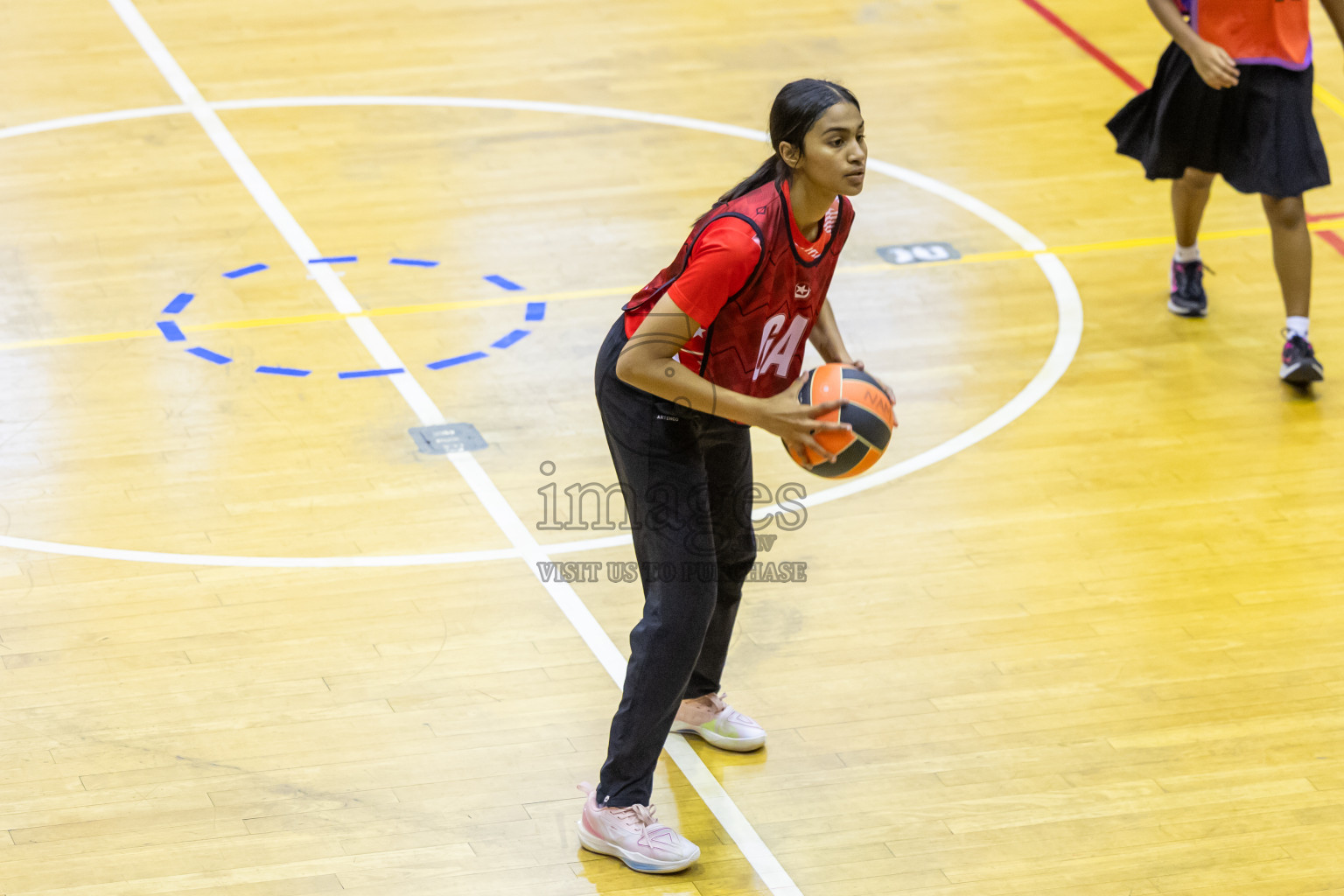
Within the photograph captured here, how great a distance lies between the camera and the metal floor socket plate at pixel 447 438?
5633 mm

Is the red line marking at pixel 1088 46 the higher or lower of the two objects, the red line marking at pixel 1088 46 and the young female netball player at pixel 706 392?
the lower

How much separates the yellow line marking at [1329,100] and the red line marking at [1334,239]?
1.50m

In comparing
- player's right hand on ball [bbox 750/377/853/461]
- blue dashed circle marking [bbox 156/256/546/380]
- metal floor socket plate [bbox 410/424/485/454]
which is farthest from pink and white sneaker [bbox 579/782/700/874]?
blue dashed circle marking [bbox 156/256/546/380]

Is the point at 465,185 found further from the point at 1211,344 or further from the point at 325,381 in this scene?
the point at 1211,344

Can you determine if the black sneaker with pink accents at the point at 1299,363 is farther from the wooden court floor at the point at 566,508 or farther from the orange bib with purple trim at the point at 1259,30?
the orange bib with purple trim at the point at 1259,30

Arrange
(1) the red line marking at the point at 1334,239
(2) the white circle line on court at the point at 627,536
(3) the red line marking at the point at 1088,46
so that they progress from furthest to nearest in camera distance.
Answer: (3) the red line marking at the point at 1088,46 < (1) the red line marking at the point at 1334,239 < (2) the white circle line on court at the point at 627,536

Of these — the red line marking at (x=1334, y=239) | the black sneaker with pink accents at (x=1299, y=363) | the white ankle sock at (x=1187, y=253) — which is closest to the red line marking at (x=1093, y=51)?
the red line marking at (x=1334, y=239)

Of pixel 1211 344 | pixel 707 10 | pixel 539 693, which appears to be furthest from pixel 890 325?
pixel 707 10

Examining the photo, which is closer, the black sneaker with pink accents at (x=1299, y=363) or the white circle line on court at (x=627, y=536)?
the white circle line on court at (x=627, y=536)

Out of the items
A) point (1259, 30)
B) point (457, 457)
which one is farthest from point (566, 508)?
point (1259, 30)

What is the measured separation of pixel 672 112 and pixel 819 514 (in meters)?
3.54

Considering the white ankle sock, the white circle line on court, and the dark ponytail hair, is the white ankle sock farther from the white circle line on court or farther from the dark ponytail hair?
the dark ponytail hair

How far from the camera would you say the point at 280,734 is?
428 centimetres

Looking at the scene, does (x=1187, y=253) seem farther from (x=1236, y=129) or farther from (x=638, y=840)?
(x=638, y=840)
